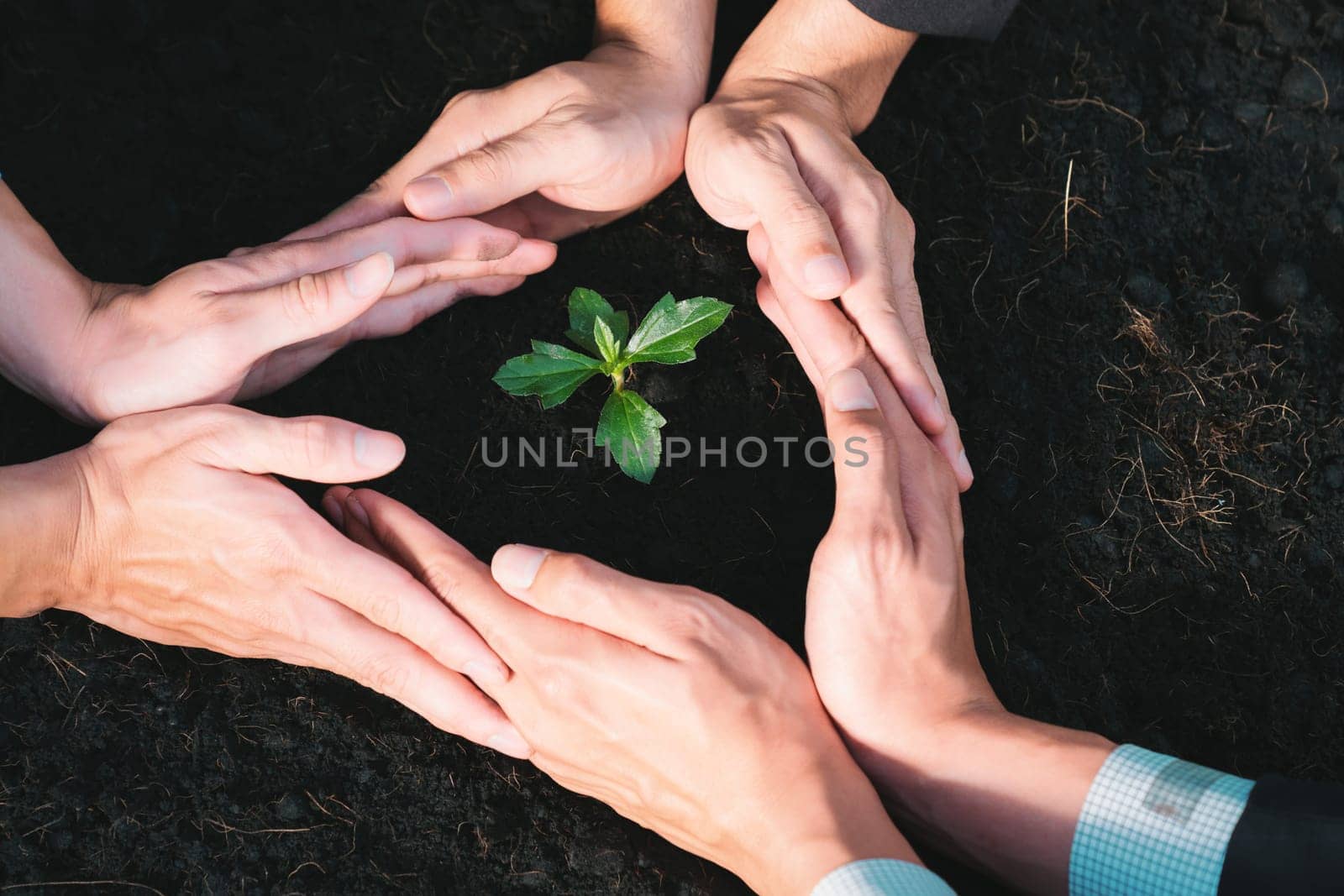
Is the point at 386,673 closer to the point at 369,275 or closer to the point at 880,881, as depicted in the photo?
the point at 369,275

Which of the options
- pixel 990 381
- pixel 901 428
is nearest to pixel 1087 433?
pixel 990 381

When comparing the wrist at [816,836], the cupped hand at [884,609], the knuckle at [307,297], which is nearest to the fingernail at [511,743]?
the wrist at [816,836]

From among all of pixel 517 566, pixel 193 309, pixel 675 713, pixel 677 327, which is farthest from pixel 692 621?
pixel 193 309

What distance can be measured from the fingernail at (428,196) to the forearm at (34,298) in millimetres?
606

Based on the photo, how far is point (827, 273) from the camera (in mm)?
1800

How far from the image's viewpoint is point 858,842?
1566 mm

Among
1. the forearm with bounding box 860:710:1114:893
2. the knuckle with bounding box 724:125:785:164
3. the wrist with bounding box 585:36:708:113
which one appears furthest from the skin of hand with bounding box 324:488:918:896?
the wrist with bounding box 585:36:708:113

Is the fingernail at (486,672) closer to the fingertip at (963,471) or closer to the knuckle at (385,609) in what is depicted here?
the knuckle at (385,609)

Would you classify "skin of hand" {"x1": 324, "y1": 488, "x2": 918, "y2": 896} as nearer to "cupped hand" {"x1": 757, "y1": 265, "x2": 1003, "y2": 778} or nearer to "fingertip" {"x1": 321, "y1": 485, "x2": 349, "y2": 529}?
"cupped hand" {"x1": 757, "y1": 265, "x2": 1003, "y2": 778}

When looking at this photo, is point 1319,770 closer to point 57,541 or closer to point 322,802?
point 322,802

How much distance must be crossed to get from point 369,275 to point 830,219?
830 millimetres

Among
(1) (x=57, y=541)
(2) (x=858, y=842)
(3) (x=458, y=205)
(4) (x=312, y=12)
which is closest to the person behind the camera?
(2) (x=858, y=842)

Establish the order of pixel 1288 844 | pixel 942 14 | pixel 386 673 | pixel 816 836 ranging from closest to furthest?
pixel 1288 844, pixel 816 836, pixel 386 673, pixel 942 14

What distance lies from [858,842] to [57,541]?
139 centimetres
